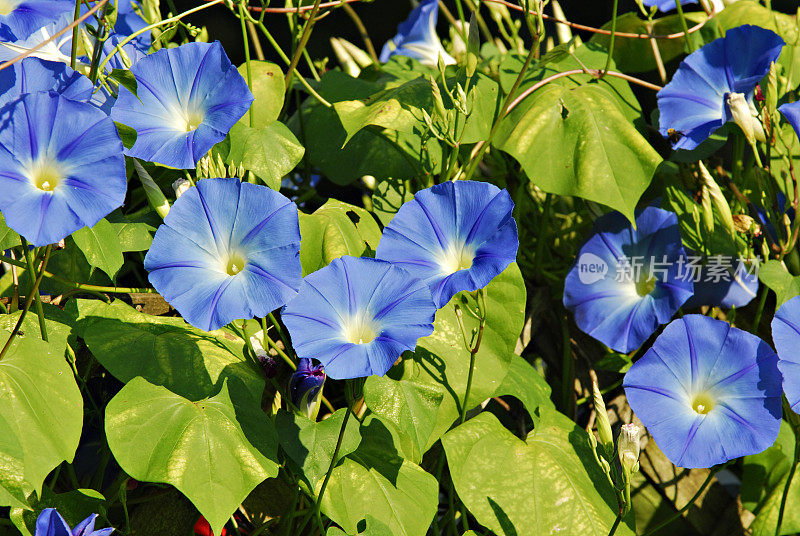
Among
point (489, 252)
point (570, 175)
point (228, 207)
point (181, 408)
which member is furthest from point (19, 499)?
point (570, 175)

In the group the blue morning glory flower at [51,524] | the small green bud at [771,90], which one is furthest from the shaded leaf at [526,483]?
the small green bud at [771,90]

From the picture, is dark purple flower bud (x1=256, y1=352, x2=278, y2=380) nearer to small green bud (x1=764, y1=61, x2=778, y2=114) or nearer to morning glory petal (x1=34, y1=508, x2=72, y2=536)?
morning glory petal (x1=34, y1=508, x2=72, y2=536)

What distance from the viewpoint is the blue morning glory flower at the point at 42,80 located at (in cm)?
93

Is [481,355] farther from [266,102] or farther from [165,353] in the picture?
[266,102]

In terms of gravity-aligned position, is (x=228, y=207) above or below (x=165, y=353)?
above

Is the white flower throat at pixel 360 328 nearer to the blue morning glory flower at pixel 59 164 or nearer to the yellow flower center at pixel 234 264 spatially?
the yellow flower center at pixel 234 264

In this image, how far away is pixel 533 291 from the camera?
130 cm

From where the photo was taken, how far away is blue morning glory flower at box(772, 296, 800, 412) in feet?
3.16

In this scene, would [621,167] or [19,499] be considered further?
[621,167]

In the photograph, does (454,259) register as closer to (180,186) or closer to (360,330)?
(360,330)

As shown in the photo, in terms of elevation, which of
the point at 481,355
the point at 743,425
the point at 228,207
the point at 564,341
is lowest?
the point at 743,425

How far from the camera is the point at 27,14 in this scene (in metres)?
1.07

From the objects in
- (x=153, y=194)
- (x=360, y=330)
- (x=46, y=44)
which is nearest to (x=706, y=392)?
(x=360, y=330)

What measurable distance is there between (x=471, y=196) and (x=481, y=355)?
234 mm
